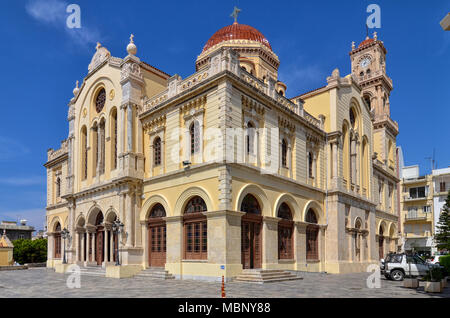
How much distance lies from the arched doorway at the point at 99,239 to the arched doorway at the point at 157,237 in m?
4.42

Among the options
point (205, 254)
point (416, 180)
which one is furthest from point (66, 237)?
point (416, 180)

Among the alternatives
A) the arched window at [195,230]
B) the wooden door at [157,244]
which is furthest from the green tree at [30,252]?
the arched window at [195,230]

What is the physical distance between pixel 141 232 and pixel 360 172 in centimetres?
1672

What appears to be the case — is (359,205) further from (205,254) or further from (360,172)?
(205,254)

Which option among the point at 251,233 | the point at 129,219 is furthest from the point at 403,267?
the point at 129,219

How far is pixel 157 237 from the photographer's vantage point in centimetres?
2288

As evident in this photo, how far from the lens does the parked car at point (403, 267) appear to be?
68.4 feet

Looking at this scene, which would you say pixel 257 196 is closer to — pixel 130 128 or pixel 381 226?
pixel 130 128

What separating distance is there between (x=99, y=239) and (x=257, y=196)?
1174cm

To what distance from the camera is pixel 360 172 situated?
3094 cm

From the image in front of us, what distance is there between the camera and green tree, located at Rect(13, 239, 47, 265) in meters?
44.0

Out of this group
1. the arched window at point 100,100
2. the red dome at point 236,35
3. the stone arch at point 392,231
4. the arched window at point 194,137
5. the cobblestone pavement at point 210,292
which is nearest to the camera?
the cobblestone pavement at point 210,292

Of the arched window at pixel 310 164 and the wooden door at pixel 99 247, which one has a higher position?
the arched window at pixel 310 164

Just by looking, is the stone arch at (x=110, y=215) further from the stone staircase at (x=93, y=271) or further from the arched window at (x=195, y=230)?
the arched window at (x=195, y=230)
